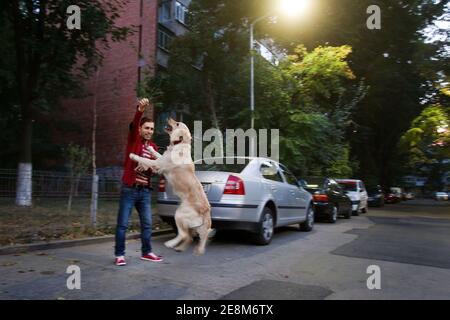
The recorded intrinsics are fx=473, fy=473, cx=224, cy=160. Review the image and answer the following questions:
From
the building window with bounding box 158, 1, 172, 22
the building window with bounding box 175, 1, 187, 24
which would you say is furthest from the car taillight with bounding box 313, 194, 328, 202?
the building window with bounding box 175, 1, 187, 24

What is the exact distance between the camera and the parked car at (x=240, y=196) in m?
8.23

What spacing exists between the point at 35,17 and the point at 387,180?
4078 centimetres

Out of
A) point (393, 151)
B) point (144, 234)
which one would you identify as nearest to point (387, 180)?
point (393, 151)

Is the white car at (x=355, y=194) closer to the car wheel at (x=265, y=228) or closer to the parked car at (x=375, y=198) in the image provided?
the parked car at (x=375, y=198)

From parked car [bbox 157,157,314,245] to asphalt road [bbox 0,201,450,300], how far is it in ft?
1.63

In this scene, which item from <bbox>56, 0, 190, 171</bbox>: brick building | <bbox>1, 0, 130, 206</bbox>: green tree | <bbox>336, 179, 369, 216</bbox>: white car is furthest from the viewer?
<bbox>56, 0, 190, 171</bbox>: brick building

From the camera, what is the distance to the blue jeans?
6.53 metres

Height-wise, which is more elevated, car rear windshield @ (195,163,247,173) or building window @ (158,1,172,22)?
building window @ (158,1,172,22)

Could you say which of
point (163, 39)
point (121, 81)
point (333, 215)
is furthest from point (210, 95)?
point (163, 39)

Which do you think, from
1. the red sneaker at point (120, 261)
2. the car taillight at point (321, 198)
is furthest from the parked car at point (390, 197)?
the red sneaker at point (120, 261)

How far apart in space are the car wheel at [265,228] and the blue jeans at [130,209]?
270 centimetres

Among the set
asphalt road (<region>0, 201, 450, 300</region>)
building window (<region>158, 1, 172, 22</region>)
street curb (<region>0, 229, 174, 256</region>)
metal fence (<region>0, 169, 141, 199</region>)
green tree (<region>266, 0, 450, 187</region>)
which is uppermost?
building window (<region>158, 1, 172, 22</region>)

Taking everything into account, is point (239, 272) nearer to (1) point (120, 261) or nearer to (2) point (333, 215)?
(1) point (120, 261)

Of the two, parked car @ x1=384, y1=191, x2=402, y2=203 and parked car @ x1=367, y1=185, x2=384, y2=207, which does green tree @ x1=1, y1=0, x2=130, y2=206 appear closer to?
parked car @ x1=367, y1=185, x2=384, y2=207
